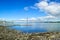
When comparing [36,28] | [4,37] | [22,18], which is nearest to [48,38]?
[36,28]

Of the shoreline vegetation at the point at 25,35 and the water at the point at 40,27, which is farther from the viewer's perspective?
the shoreline vegetation at the point at 25,35

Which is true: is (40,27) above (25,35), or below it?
above

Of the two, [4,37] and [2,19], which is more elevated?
[2,19]

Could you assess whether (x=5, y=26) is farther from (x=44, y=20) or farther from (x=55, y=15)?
(x=55, y=15)

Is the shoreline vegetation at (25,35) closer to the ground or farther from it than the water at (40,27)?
closer to the ground

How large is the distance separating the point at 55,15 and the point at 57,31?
0.59 meters

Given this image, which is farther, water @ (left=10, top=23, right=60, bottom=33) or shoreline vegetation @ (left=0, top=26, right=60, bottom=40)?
shoreline vegetation @ (left=0, top=26, right=60, bottom=40)

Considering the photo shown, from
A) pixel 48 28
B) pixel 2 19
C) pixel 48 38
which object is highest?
pixel 2 19

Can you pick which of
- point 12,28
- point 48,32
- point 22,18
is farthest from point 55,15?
point 12,28

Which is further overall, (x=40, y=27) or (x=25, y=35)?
(x=25, y=35)

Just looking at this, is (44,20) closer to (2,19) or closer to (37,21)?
(37,21)

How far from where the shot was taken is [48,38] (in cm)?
520

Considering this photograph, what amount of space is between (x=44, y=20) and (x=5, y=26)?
1.45 m

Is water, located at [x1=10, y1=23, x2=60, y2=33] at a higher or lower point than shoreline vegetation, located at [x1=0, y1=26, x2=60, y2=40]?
higher
